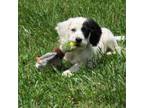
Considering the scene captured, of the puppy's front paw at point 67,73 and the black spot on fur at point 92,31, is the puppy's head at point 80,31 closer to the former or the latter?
the black spot on fur at point 92,31

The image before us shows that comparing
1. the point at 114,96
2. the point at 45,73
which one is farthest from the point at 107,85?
the point at 45,73

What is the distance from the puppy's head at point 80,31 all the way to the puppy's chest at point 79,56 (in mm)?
90

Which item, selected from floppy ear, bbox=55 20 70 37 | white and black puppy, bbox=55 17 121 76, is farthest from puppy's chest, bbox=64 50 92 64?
floppy ear, bbox=55 20 70 37

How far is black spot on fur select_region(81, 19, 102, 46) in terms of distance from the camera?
5820 millimetres

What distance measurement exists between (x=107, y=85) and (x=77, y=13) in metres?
0.68

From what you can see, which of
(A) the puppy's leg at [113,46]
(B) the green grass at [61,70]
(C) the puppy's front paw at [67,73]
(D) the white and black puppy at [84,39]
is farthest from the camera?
(A) the puppy's leg at [113,46]

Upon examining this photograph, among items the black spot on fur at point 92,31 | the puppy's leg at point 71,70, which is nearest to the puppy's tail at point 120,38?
the black spot on fur at point 92,31

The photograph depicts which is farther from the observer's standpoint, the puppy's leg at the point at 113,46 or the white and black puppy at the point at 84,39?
the puppy's leg at the point at 113,46

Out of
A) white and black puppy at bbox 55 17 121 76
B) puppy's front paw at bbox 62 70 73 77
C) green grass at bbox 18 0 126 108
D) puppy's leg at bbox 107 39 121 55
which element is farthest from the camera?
puppy's leg at bbox 107 39 121 55

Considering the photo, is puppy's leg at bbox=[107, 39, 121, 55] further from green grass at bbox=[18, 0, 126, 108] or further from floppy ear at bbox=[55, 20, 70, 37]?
floppy ear at bbox=[55, 20, 70, 37]

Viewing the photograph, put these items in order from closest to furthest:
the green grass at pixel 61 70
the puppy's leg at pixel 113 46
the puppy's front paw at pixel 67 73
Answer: the green grass at pixel 61 70
the puppy's front paw at pixel 67 73
the puppy's leg at pixel 113 46

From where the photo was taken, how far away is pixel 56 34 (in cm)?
613

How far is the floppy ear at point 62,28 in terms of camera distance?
19.3 ft
